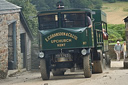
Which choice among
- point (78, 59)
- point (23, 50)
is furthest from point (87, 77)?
point (23, 50)

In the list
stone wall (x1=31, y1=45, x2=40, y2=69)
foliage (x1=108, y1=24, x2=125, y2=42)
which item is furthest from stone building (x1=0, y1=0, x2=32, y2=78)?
foliage (x1=108, y1=24, x2=125, y2=42)

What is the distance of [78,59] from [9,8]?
7411 mm

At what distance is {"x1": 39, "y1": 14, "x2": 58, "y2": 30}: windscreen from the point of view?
51.2 ft

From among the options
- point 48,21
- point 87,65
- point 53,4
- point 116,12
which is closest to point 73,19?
point 48,21

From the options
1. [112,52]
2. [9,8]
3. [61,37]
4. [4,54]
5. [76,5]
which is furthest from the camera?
[76,5]

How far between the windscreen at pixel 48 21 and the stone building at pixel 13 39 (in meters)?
4.41

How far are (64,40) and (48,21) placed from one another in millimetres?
1396

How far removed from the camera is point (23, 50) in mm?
25969

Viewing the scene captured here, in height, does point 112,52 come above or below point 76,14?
below

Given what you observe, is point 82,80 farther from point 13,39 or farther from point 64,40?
point 13,39

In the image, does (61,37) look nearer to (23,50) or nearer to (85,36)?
(85,36)

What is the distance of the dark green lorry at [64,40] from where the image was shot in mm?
14859

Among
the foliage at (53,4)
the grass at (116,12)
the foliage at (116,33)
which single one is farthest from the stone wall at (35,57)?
the grass at (116,12)

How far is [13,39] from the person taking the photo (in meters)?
23.0
